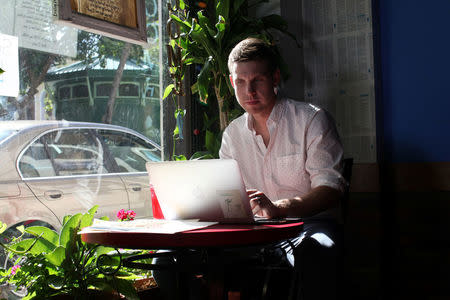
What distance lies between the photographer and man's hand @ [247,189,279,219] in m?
A: 1.39

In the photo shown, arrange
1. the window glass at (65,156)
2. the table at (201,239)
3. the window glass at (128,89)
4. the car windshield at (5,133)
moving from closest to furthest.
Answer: the table at (201,239) < the car windshield at (5,133) < the window glass at (65,156) < the window glass at (128,89)

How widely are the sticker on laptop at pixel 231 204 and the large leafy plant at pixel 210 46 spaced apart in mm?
1518

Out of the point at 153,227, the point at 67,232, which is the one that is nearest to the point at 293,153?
the point at 153,227

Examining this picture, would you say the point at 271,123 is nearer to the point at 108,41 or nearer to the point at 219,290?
the point at 219,290

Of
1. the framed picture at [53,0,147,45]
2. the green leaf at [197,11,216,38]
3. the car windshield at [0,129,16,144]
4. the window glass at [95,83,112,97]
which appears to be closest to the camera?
the car windshield at [0,129,16,144]

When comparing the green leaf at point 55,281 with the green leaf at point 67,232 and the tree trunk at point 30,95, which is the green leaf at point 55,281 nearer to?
the green leaf at point 67,232

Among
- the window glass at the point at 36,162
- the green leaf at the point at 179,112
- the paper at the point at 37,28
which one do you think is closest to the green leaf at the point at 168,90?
the green leaf at the point at 179,112

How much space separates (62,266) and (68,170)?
0.62 meters

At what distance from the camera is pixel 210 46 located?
2.75 metres

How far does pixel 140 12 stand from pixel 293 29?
1336 millimetres

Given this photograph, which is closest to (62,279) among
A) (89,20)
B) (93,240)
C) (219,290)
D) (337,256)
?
(93,240)

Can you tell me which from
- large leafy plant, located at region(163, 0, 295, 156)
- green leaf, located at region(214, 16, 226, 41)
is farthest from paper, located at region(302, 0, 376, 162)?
green leaf, located at region(214, 16, 226, 41)

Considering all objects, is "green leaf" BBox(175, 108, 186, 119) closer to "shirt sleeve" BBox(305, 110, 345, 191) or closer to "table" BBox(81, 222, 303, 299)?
"shirt sleeve" BBox(305, 110, 345, 191)

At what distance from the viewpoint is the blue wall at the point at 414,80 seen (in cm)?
322
